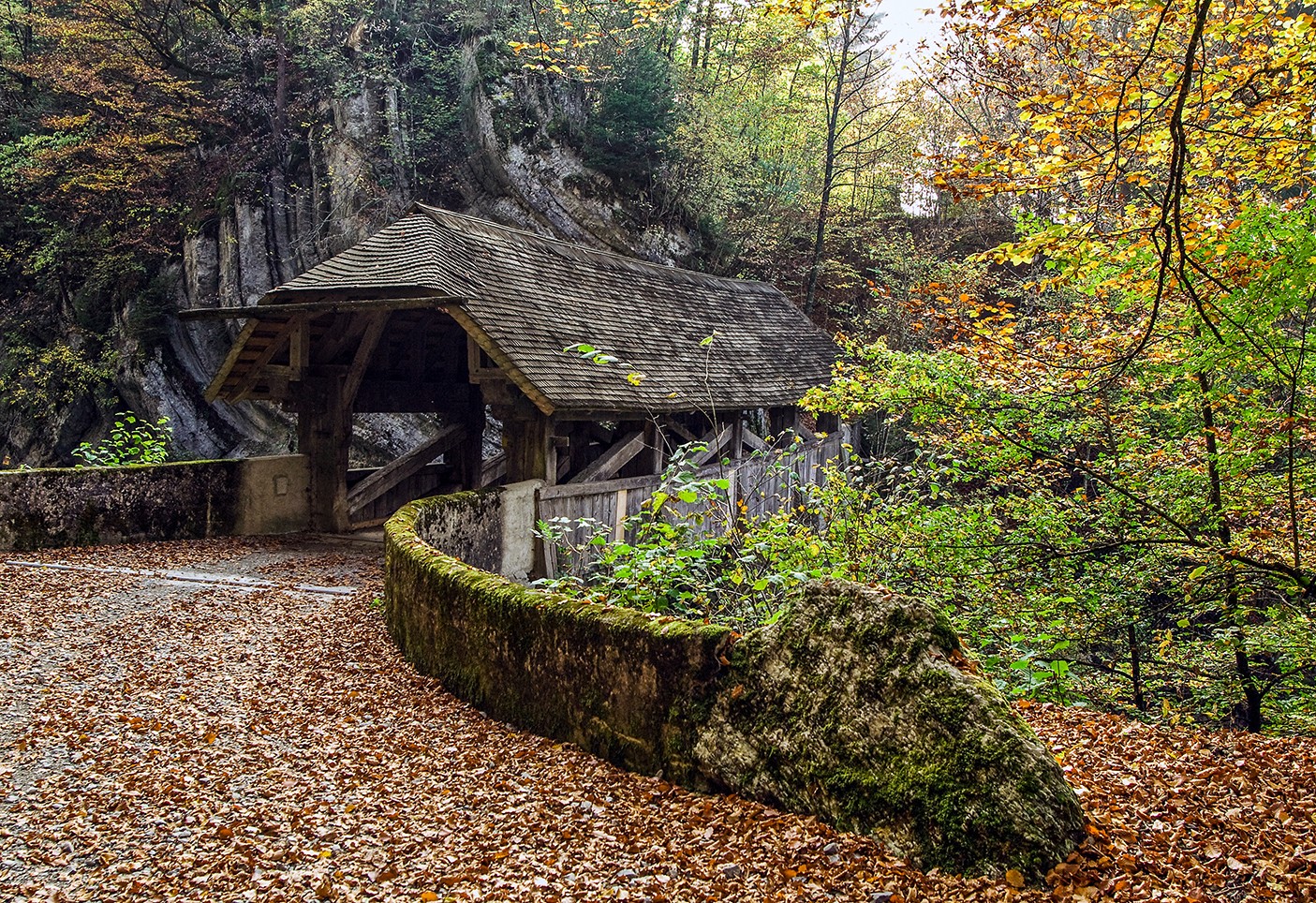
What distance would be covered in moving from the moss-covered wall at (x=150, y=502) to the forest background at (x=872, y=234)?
445 centimetres

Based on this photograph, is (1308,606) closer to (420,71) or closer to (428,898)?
(428,898)

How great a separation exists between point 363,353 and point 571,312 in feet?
9.08

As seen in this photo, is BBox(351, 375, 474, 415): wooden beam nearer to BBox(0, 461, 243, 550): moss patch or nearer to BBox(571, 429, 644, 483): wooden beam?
BBox(0, 461, 243, 550): moss patch

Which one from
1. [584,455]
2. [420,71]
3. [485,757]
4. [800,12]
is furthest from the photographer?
[420,71]

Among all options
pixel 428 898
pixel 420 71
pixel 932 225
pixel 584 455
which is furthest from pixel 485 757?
pixel 932 225

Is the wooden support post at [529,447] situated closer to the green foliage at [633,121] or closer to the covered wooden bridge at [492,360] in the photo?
the covered wooden bridge at [492,360]

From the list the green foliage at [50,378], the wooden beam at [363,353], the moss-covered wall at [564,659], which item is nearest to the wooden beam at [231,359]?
the wooden beam at [363,353]

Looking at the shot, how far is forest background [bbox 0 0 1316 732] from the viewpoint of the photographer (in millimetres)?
6160

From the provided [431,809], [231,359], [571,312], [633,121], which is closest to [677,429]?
[571,312]

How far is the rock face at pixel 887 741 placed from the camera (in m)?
3.31

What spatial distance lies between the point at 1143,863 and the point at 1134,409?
18.5 ft

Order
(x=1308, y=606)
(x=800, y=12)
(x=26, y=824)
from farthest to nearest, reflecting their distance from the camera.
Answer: (x=1308, y=606) → (x=800, y=12) → (x=26, y=824)

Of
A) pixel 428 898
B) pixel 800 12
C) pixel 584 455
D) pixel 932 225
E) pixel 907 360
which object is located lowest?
pixel 428 898

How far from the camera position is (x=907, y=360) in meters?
8.78
